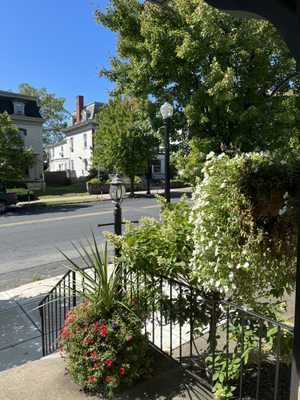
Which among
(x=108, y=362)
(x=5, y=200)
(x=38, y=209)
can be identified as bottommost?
(x=38, y=209)

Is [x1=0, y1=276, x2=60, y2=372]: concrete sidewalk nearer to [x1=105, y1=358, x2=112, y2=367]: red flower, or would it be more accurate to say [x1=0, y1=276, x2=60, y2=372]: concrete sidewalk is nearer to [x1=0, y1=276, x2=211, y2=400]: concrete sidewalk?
[x1=0, y1=276, x2=211, y2=400]: concrete sidewalk

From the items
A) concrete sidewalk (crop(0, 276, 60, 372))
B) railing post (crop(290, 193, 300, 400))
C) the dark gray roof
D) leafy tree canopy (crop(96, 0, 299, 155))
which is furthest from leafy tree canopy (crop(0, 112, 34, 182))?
railing post (crop(290, 193, 300, 400))

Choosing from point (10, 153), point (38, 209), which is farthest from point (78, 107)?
point (38, 209)

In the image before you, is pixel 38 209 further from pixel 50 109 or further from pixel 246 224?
pixel 50 109

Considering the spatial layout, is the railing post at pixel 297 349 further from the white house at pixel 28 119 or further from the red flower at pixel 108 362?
the white house at pixel 28 119

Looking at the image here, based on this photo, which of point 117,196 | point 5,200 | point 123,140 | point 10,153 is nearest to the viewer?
point 117,196

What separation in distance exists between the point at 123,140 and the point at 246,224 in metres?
20.9

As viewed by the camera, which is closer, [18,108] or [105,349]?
[105,349]

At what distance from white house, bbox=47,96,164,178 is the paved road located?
18659 mm

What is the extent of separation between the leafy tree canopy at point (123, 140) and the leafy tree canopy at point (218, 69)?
41.2ft

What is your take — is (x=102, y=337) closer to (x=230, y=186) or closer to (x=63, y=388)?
(x=63, y=388)

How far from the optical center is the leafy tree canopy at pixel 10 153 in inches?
725

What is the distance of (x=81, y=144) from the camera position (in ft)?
122

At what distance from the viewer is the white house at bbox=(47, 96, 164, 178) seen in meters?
35.4
